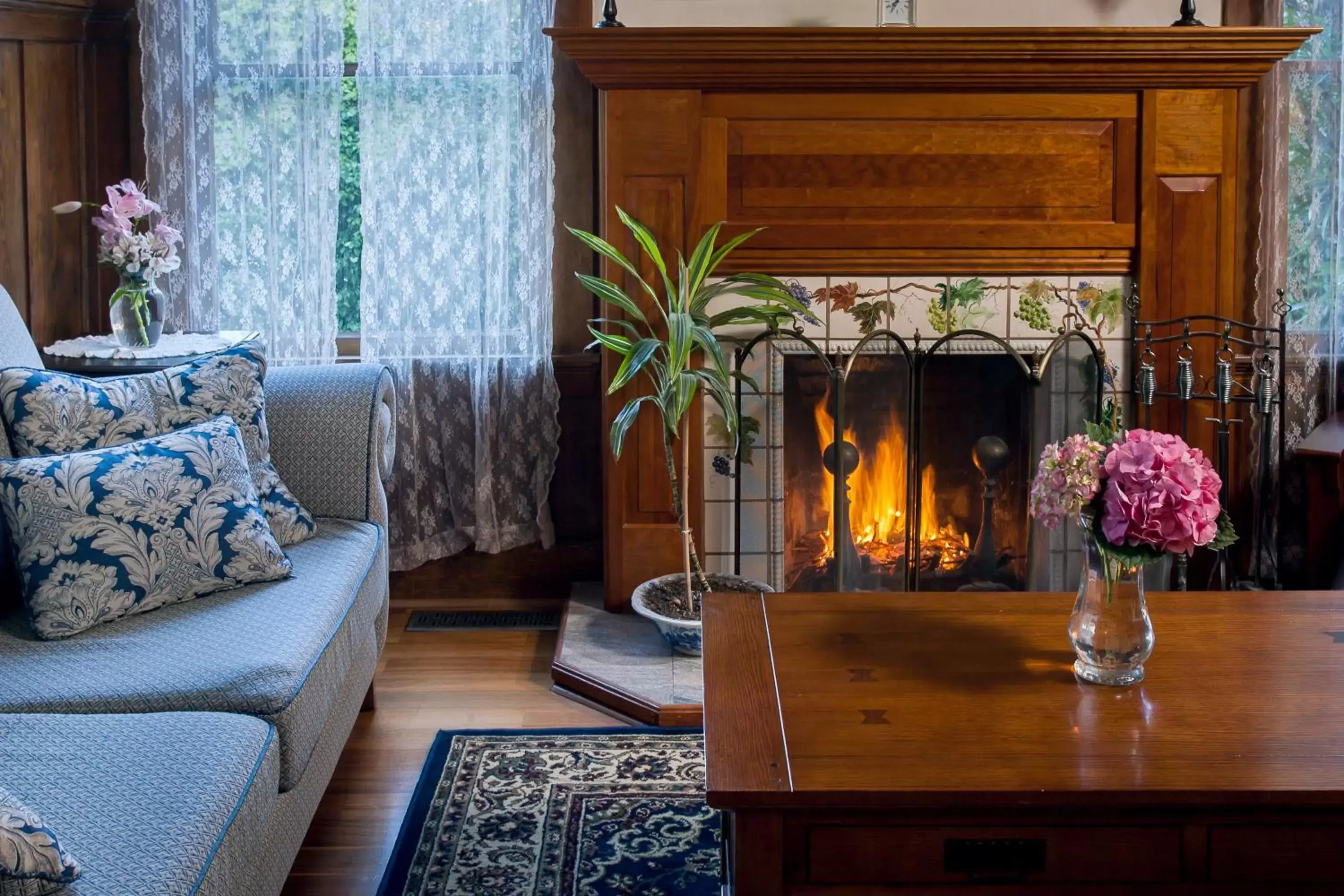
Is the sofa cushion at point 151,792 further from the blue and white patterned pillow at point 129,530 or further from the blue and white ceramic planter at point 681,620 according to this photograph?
the blue and white ceramic planter at point 681,620

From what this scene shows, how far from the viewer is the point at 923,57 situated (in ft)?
11.1

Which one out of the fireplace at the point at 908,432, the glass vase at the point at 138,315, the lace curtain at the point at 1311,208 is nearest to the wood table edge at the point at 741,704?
the fireplace at the point at 908,432

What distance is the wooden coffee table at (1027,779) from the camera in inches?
60.1

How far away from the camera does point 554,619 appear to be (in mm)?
3865

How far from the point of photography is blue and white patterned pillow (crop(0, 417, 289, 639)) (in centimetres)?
224

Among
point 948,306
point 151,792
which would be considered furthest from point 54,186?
point 151,792

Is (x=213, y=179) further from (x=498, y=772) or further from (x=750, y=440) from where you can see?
(x=498, y=772)

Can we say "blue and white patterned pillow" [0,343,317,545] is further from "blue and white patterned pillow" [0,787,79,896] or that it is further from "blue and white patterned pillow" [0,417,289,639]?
"blue and white patterned pillow" [0,787,79,896]


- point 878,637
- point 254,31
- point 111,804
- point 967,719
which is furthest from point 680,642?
point 254,31

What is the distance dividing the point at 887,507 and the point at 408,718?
146 cm

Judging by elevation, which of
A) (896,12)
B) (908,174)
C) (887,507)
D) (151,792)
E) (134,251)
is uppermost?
(896,12)

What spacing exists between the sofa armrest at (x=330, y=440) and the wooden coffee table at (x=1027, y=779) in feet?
4.27

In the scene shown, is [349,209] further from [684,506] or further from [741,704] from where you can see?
[741,704]

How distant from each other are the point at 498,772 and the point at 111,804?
126cm
